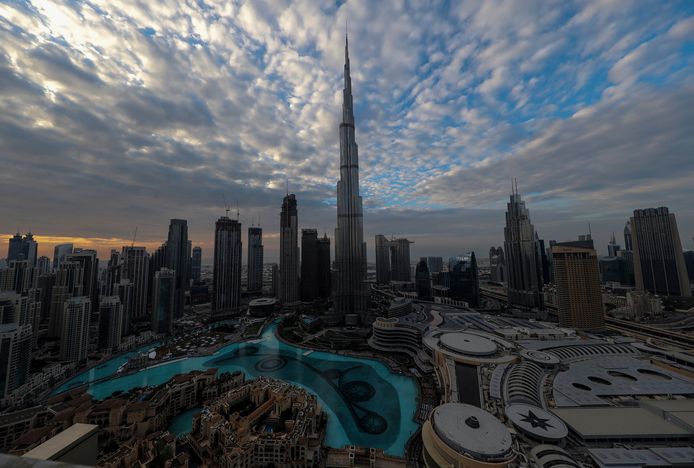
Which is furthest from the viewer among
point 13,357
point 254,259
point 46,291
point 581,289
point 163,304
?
Result: point 254,259

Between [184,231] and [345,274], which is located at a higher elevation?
[184,231]

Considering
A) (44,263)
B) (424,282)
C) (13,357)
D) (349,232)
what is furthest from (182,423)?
(44,263)

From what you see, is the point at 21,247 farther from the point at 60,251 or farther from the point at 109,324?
the point at 109,324

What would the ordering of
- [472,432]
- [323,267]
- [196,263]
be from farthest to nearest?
[196,263], [323,267], [472,432]

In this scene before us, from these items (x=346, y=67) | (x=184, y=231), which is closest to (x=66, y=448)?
(x=346, y=67)

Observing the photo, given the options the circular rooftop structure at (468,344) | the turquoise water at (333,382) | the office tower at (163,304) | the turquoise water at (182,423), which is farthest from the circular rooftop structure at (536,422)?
the office tower at (163,304)

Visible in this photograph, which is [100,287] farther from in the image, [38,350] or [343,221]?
[343,221]

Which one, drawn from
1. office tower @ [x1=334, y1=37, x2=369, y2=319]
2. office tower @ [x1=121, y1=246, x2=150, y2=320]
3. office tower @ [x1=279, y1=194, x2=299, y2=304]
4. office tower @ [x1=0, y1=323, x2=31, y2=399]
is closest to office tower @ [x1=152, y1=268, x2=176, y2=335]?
office tower @ [x1=121, y1=246, x2=150, y2=320]
